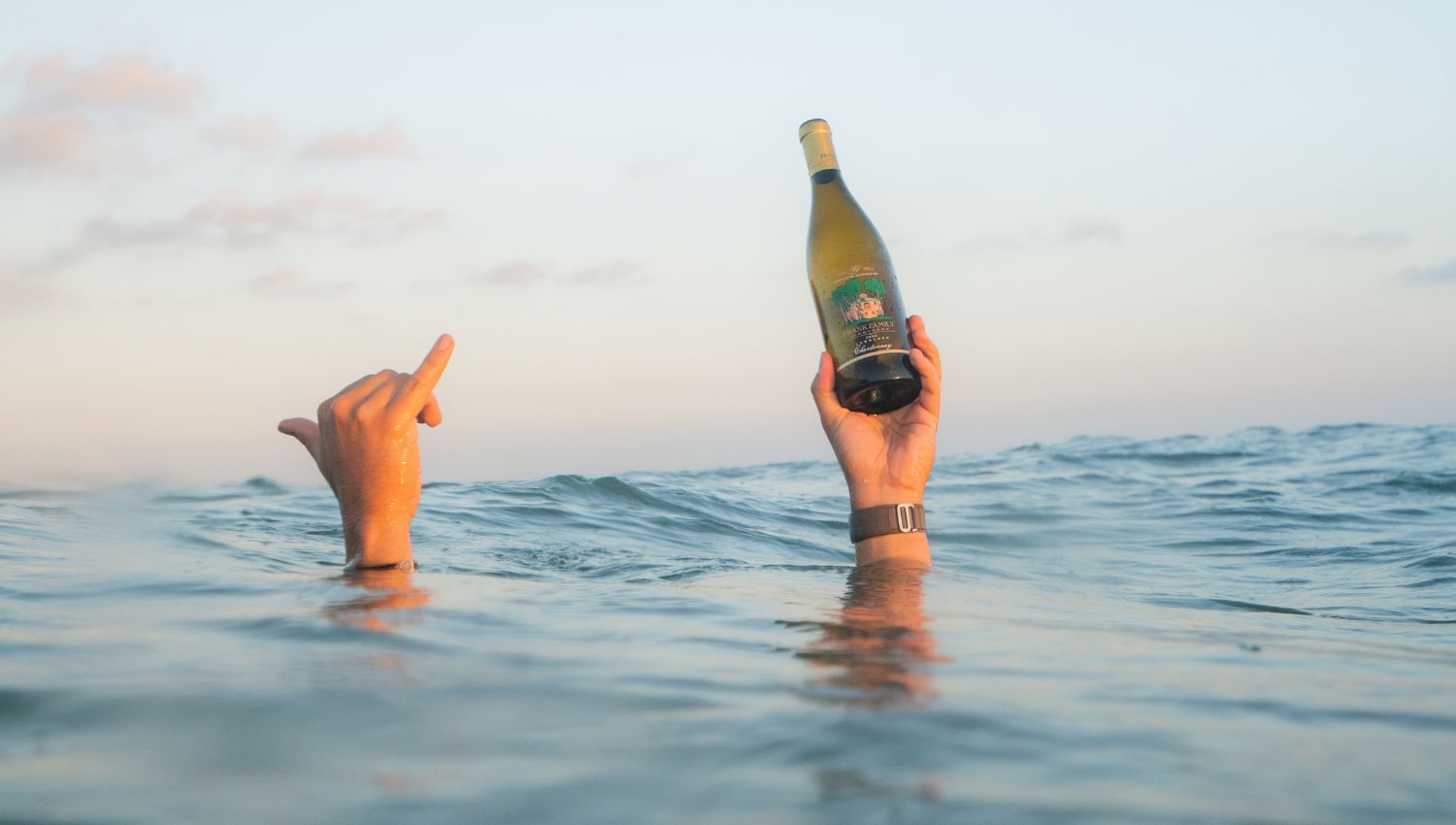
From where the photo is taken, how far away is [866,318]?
3.79m

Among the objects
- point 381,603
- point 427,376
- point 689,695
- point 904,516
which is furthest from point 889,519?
point 689,695

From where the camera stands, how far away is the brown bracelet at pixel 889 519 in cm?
376

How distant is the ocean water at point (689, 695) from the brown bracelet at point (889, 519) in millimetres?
161

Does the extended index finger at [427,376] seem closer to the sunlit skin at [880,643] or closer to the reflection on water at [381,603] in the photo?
the reflection on water at [381,603]

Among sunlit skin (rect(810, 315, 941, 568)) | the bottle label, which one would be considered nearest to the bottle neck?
the bottle label

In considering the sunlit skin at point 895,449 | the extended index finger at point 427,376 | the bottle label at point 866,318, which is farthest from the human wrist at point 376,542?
the bottle label at point 866,318

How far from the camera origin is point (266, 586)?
318cm

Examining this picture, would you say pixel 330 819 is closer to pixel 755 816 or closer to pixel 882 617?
pixel 755 816

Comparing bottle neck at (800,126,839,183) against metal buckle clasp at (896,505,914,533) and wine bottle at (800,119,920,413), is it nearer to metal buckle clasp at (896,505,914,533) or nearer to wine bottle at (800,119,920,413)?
wine bottle at (800,119,920,413)

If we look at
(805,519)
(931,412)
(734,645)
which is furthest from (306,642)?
(805,519)

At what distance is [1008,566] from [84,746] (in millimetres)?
4870

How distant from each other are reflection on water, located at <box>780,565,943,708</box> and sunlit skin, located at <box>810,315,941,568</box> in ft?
1.21

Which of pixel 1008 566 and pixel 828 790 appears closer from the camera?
pixel 828 790

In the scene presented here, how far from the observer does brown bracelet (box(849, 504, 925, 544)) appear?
3.76 meters
